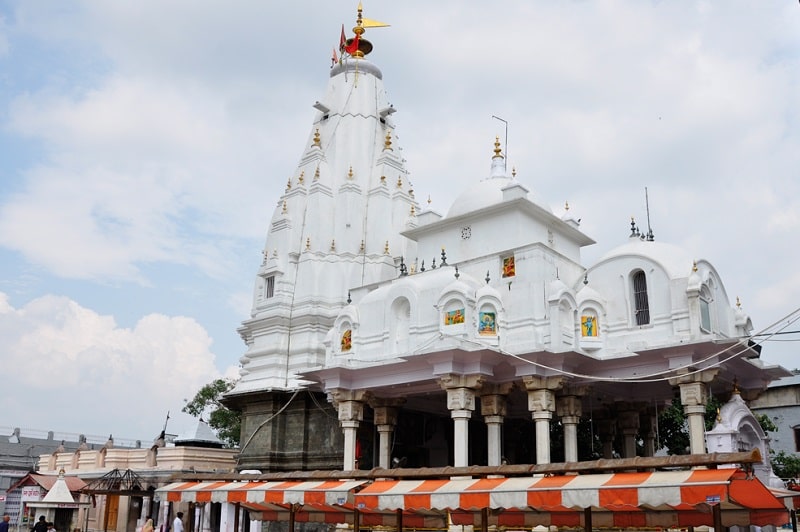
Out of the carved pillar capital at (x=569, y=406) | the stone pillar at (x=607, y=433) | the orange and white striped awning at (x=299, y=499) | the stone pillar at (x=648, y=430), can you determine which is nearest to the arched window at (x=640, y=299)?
the carved pillar capital at (x=569, y=406)

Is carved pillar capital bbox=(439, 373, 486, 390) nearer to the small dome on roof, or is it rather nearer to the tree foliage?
the small dome on roof

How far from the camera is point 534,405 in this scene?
2167 cm

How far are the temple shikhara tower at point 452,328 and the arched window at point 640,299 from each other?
0.16ft

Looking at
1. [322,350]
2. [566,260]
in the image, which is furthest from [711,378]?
[322,350]

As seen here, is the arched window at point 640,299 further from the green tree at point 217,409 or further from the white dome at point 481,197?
the green tree at point 217,409

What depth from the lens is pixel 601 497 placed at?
12.3m

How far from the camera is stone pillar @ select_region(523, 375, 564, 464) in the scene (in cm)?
2133

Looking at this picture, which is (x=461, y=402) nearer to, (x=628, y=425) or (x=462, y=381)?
(x=462, y=381)

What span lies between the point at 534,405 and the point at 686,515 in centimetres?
762

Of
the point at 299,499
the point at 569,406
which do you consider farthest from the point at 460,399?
the point at 299,499

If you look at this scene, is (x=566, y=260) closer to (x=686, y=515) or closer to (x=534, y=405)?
(x=534, y=405)

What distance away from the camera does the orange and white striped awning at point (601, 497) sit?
1164cm

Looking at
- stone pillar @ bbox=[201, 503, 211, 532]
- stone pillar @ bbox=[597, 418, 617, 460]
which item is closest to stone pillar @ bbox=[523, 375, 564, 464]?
stone pillar @ bbox=[597, 418, 617, 460]

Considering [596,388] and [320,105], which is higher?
[320,105]
